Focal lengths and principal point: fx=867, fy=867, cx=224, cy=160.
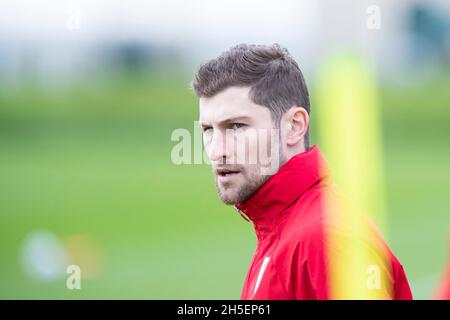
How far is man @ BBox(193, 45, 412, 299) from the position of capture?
2357 mm

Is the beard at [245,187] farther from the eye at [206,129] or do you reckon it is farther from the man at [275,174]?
the eye at [206,129]

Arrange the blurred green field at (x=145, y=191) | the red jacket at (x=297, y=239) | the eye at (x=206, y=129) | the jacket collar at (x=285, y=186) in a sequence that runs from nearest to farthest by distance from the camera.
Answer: the red jacket at (x=297, y=239) < the jacket collar at (x=285, y=186) < the eye at (x=206, y=129) < the blurred green field at (x=145, y=191)

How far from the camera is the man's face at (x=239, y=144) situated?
2.64 meters

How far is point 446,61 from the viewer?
26.9m

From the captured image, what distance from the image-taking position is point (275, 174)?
8.70 ft

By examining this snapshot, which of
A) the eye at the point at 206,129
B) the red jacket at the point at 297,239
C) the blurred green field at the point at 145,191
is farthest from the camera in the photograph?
the blurred green field at the point at 145,191

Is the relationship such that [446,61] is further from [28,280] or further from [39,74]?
[28,280]

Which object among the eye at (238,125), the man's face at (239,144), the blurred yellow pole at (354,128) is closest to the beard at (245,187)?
the man's face at (239,144)

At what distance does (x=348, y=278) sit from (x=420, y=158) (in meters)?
22.9

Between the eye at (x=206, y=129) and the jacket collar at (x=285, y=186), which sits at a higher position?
the eye at (x=206, y=129)

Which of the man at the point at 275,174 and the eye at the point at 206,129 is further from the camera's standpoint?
the eye at the point at 206,129

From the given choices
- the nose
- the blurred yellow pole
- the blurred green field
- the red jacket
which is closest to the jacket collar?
the red jacket

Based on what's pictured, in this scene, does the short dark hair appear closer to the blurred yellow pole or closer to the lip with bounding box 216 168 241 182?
the lip with bounding box 216 168 241 182
